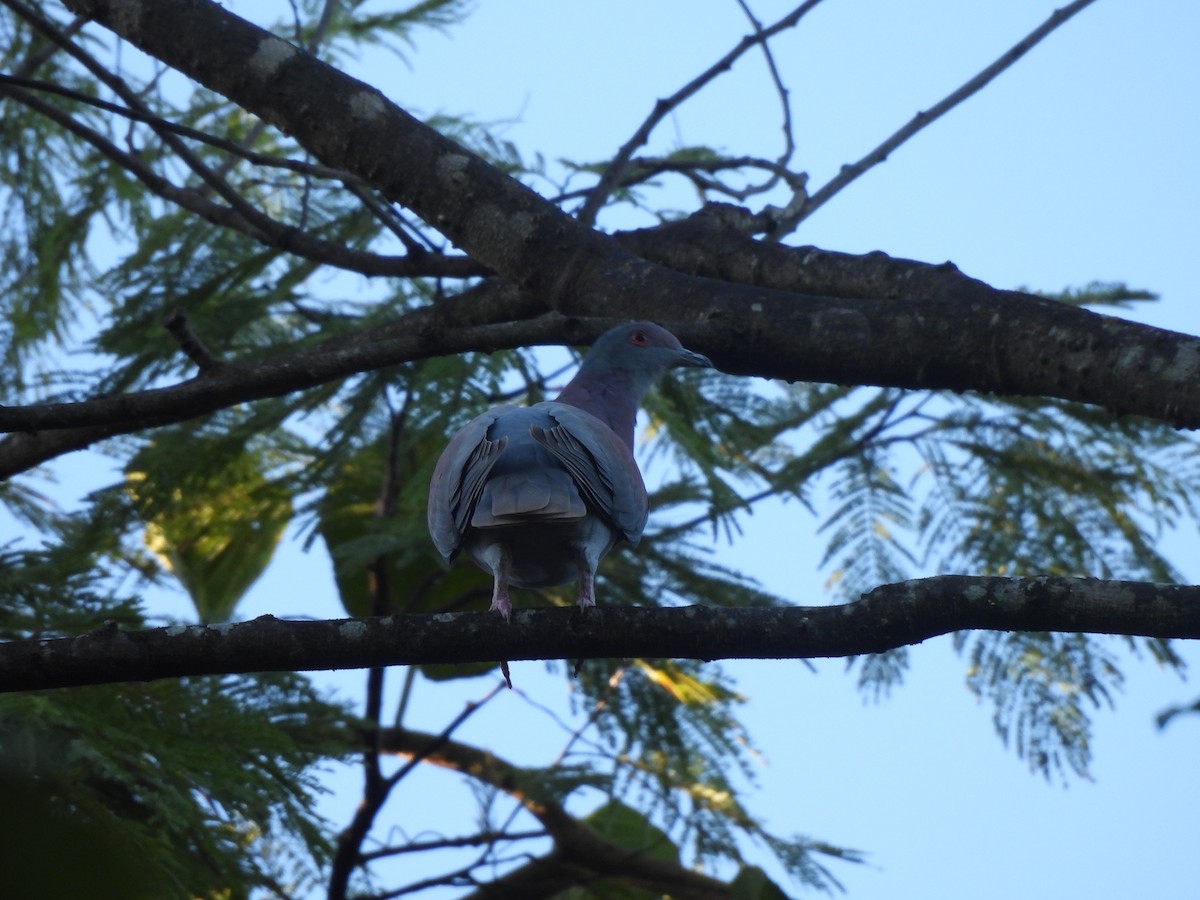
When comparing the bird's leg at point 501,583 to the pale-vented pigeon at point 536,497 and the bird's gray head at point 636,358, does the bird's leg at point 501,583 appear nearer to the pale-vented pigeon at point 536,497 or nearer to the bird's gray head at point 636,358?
the pale-vented pigeon at point 536,497

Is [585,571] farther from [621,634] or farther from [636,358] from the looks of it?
[636,358]

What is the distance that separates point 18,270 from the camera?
6.73 m

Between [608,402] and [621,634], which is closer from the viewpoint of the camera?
[621,634]

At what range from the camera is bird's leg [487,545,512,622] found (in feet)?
10.0

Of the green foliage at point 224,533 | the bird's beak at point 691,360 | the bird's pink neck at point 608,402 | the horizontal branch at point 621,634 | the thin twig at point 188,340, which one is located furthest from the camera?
the green foliage at point 224,533

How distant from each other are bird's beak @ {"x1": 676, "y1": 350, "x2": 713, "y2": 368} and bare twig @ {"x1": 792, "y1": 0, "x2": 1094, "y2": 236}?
0.47 m

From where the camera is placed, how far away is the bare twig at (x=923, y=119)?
4254mm

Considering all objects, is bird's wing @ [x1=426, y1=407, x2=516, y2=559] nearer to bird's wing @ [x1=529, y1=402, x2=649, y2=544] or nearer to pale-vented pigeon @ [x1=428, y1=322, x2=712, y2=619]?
pale-vented pigeon @ [x1=428, y1=322, x2=712, y2=619]

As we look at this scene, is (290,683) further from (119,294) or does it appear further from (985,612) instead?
(985,612)

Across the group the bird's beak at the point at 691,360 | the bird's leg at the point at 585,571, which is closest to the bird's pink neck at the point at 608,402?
the bird's beak at the point at 691,360

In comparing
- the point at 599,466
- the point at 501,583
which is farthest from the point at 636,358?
the point at 501,583

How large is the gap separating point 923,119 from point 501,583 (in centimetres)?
219

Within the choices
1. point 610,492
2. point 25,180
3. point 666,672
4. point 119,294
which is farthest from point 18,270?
point 610,492

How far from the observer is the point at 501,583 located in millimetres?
3188
